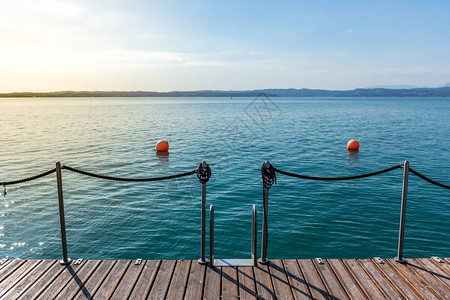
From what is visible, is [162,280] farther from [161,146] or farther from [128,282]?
[161,146]

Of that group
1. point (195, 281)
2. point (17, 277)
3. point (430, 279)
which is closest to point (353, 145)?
point (430, 279)

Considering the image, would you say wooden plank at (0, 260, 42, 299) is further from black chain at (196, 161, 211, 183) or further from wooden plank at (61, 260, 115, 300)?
black chain at (196, 161, 211, 183)

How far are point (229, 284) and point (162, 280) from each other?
3.29 ft

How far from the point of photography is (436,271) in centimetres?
503

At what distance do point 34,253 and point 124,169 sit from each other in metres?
9.38

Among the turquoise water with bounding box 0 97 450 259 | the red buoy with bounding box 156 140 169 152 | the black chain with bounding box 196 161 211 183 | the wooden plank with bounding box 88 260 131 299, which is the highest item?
the black chain with bounding box 196 161 211 183

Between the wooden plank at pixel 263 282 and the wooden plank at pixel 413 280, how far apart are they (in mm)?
2062

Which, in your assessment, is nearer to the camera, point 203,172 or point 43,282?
point 43,282

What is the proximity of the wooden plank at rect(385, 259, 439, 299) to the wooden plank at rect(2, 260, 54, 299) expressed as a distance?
559cm

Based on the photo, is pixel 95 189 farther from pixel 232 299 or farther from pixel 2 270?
pixel 232 299

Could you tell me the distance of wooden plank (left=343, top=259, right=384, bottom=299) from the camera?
4.42 metres

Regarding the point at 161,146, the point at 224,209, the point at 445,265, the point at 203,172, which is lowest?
the point at 224,209

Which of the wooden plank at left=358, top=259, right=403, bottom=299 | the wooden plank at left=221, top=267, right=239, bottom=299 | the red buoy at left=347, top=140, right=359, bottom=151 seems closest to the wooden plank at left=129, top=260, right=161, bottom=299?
the wooden plank at left=221, top=267, right=239, bottom=299

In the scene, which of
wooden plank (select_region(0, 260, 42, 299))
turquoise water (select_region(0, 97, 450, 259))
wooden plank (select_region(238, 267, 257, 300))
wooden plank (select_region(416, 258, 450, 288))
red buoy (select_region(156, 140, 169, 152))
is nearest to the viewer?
wooden plank (select_region(238, 267, 257, 300))
